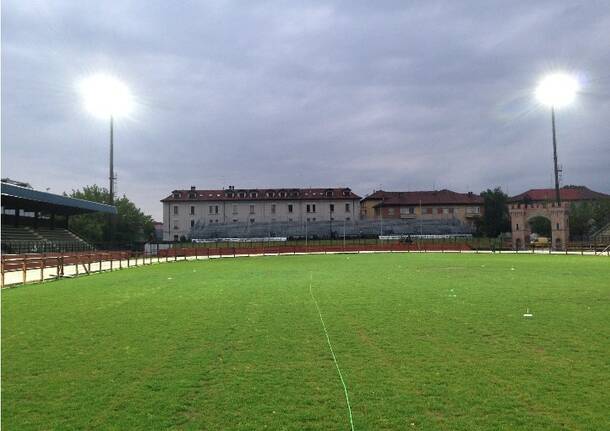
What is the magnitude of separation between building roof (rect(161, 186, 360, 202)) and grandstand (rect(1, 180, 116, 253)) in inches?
1962

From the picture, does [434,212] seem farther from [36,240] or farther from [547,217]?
[36,240]

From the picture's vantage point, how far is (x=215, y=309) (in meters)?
13.3

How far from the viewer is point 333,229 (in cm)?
9625

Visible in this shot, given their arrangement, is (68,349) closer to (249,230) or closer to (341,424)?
(341,424)

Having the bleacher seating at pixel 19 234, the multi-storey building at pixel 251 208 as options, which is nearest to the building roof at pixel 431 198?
the multi-storey building at pixel 251 208

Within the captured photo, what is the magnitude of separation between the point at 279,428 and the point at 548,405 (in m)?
3.09

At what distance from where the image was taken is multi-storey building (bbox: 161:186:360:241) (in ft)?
355

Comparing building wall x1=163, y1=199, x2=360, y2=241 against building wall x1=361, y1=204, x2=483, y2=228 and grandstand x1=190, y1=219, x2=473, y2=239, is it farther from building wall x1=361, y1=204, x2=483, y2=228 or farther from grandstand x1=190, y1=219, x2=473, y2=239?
building wall x1=361, y1=204, x2=483, y2=228

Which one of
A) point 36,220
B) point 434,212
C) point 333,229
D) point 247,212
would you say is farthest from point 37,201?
point 434,212

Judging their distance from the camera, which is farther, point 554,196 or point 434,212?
point 554,196

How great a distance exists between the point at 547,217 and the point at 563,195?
233 ft

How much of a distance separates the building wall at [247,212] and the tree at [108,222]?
6.29 meters

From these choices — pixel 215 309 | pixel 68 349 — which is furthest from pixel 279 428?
pixel 215 309

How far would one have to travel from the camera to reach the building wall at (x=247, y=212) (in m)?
108
